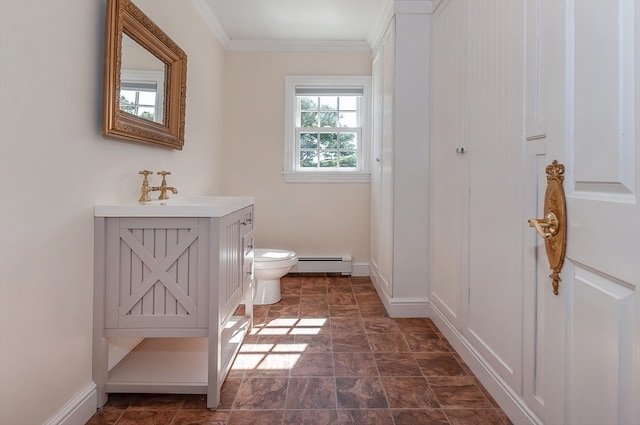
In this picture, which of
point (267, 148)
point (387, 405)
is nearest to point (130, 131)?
point (387, 405)

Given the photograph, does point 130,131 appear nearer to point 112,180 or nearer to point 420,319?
point 112,180

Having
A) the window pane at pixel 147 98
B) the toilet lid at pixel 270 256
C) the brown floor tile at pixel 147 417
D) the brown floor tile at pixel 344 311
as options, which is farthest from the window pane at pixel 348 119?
the brown floor tile at pixel 147 417

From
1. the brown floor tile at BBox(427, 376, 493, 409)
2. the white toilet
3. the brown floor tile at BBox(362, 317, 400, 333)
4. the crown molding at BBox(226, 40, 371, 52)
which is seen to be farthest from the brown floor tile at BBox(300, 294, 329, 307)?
the crown molding at BBox(226, 40, 371, 52)

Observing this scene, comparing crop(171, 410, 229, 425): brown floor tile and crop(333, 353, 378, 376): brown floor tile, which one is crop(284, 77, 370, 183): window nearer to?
crop(333, 353, 378, 376): brown floor tile

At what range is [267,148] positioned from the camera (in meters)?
3.77

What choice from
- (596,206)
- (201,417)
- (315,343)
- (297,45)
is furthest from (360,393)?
(297,45)

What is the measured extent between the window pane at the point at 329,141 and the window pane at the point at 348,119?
13 centimetres

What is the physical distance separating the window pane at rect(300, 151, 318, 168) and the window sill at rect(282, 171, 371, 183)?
13 centimetres

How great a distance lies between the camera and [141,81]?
1.88m

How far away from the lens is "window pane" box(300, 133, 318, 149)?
12.6 ft

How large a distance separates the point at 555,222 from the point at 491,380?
1.11 m

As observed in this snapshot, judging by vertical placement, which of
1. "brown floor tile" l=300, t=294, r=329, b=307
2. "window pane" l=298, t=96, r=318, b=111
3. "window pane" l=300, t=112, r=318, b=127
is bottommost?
A: "brown floor tile" l=300, t=294, r=329, b=307

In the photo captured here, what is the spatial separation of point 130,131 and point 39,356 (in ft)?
3.25

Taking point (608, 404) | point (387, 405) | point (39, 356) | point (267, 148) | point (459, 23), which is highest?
point (459, 23)
